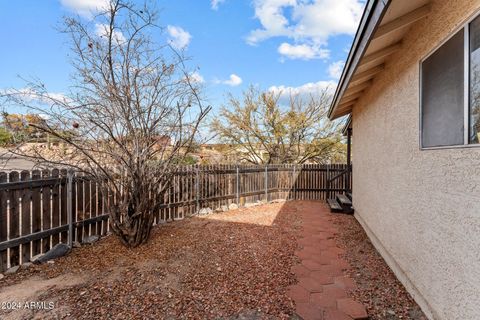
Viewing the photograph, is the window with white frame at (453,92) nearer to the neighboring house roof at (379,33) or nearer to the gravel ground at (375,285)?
the neighboring house roof at (379,33)

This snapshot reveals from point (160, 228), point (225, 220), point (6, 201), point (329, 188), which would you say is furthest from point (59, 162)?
point (329, 188)

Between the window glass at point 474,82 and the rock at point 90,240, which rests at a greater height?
the window glass at point 474,82

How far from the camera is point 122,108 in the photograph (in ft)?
13.6

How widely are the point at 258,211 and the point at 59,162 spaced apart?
18.6 feet

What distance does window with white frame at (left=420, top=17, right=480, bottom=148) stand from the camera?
6.33 feet

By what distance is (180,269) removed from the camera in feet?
11.9

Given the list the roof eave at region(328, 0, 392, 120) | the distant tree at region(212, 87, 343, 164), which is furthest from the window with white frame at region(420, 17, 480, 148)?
the distant tree at region(212, 87, 343, 164)

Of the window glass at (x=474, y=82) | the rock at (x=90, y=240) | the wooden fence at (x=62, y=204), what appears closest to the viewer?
the window glass at (x=474, y=82)

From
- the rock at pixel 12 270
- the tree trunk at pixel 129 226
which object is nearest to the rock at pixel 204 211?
the tree trunk at pixel 129 226

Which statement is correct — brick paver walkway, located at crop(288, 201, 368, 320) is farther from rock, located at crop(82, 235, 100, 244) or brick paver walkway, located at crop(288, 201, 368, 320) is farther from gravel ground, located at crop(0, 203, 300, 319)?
rock, located at crop(82, 235, 100, 244)

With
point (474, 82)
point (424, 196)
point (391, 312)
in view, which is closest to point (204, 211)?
point (391, 312)

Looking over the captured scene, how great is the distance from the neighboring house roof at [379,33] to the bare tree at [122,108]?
2816 mm

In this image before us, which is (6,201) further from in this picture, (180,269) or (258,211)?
(258,211)

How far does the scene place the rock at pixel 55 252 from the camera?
12.4 feet
